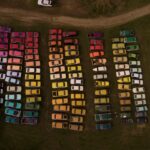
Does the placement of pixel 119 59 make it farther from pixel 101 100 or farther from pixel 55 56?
pixel 55 56

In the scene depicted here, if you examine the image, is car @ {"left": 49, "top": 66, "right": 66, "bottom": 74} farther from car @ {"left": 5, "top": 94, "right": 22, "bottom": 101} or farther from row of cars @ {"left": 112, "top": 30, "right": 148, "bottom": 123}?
row of cars @ {"left": 112, "top": 30, "right": 148, "bottom": 123}

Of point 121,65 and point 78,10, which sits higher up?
point 78,10

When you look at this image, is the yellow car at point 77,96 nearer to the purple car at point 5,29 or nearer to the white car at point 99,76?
the white car at point 99,76

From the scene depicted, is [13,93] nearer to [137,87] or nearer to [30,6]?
[30,6]

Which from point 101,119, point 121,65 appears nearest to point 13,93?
point 101,119

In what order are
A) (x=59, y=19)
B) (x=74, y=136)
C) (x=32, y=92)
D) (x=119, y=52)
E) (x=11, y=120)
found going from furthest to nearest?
(x=59, y=19), (x=119, y=52), (x=32, y=92), (x=74, y=136), (x=11, y=120)

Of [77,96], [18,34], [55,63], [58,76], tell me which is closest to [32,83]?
[58,76]
